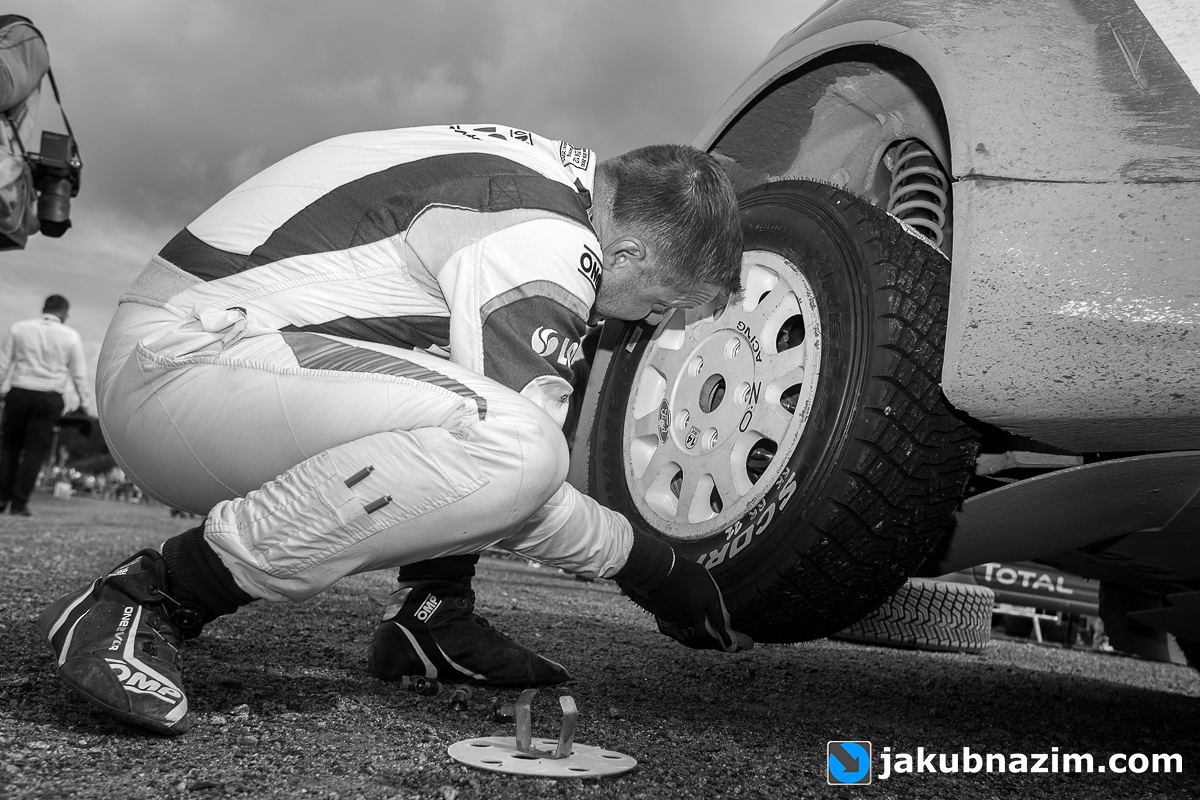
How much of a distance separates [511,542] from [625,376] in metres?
0.70

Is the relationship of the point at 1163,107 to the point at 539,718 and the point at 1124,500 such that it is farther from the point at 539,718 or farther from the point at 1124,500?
the point at 539,718

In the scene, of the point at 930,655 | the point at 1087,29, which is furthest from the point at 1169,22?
the point at 930,655

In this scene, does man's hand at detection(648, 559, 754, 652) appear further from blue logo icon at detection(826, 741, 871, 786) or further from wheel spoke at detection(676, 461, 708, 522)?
blue logo icon at detection(826, 741, 871, 786)

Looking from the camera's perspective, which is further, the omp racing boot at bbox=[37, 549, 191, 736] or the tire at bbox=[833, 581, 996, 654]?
the tire at bbox=[833, 581, 996, 654]

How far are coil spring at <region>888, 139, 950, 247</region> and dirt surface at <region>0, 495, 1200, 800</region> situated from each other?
101 cm

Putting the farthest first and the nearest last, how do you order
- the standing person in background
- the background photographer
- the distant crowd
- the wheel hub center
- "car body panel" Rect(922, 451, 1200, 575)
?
the distant crowd, the standing person in background, the background photographer, the wheel hub center, "car body panel" Rect(922, 451, 1200, 575)

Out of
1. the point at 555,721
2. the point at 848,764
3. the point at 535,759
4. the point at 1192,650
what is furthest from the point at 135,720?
the point at 1192,650

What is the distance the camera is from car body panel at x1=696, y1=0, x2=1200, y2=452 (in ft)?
4.58

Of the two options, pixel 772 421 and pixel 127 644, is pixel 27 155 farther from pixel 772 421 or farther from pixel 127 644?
pixel 772 421

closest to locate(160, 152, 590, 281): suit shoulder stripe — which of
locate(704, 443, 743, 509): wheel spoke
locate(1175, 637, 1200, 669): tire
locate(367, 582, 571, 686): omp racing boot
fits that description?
locate(704, 443, 743, 509): wheel spoke

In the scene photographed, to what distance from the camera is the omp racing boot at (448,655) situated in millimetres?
1883

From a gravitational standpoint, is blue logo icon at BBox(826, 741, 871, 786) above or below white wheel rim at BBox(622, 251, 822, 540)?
below

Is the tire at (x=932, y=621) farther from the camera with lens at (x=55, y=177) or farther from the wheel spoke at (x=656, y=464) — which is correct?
the camera with lens at (x=55, y=177)

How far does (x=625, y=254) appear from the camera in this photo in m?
1.72
